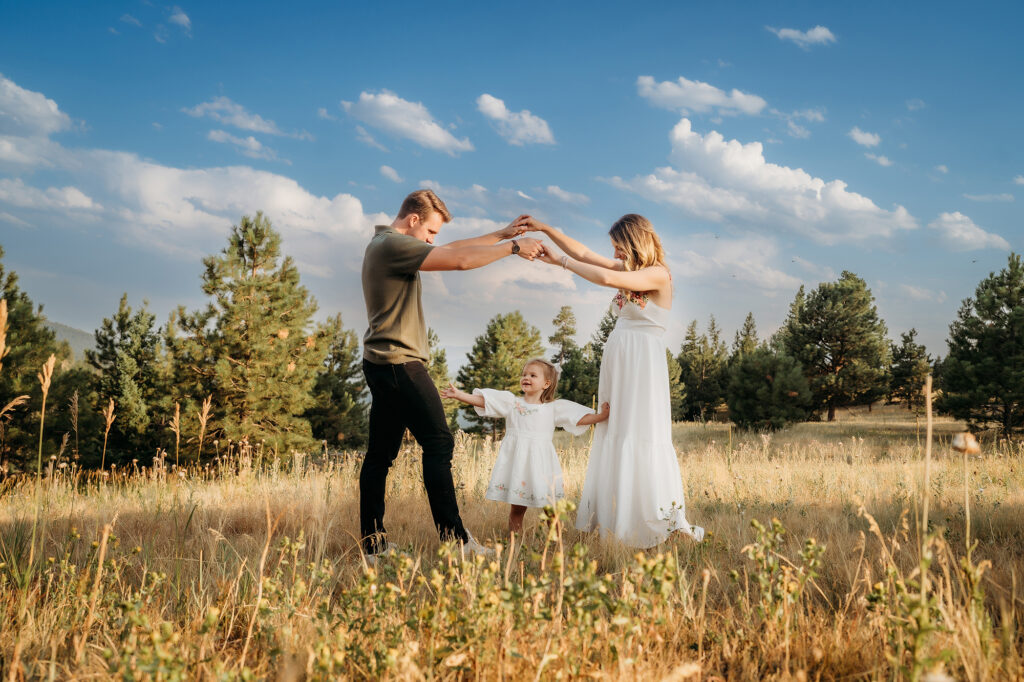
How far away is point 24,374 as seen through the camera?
63.9ft

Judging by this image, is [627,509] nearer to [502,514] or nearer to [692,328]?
[502,514]

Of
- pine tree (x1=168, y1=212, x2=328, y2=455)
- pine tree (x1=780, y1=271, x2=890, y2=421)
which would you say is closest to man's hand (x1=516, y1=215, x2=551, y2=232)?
pine tree (x1=168, y1=212, x2=328, y2=455)

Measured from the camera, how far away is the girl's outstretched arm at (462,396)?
12.8ft

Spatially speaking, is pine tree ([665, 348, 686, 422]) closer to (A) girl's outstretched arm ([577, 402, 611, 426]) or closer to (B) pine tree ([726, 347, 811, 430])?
(B) pine tree ([726, 347, 811, 430])

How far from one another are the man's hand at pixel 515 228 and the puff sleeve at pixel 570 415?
48.5 inches

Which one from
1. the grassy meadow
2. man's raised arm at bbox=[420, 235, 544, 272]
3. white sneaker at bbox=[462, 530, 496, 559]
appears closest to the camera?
the grassy meadow

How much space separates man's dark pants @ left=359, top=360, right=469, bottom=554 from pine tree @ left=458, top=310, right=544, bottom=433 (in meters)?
30.1

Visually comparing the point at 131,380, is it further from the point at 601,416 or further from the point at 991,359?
the point at 991,359

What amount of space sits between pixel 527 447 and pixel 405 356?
1.16 metres

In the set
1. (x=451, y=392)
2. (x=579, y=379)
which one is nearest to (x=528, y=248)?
(x=451, y=392)

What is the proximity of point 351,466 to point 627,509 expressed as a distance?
4270 mm

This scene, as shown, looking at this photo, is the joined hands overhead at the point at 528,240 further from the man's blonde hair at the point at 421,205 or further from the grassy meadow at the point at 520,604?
the grassy meadow at the point at 520,604

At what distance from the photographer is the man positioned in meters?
3.48

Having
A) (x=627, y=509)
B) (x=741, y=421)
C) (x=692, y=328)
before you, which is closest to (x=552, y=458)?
(x=627, y=509)
